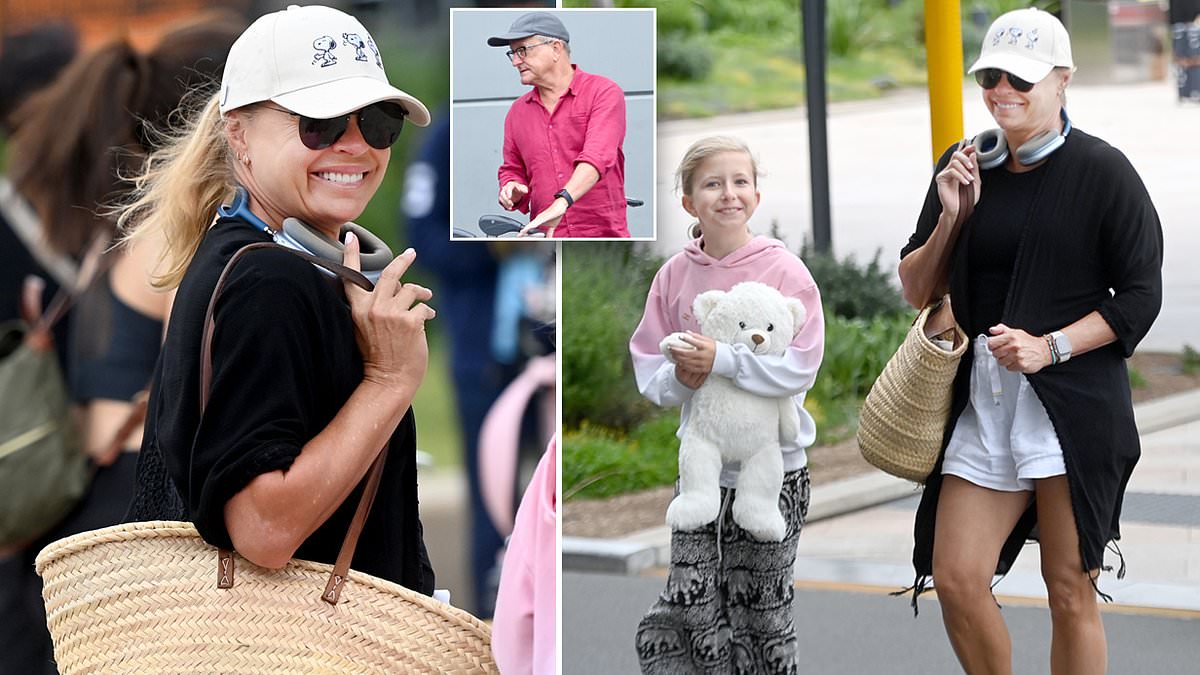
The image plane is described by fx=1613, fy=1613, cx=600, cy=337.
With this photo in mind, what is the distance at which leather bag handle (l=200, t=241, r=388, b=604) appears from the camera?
87.4 inches

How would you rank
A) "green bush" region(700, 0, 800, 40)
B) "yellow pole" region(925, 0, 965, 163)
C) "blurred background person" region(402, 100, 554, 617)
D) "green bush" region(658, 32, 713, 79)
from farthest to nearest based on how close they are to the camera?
"green bush" region(700, 0, 800, 40) → "green bush" region(658, 32, 713, 79) → "blurred background person" region(402, 100, 554, 617) → "yellow pole" region(925, 0, 965, 163)

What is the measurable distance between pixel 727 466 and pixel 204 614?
2.09 metres

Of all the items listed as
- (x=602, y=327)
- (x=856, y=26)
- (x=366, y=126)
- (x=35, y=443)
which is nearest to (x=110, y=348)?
(x=35, y=443)

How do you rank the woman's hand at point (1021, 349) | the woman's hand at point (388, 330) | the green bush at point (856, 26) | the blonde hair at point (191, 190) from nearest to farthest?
1. the woman's hand at point (388, 330)
2. the blonde hair at point (191, 190)
3. the woman's hand at point (1021, 349)
4. the green bush at point (856, 26)

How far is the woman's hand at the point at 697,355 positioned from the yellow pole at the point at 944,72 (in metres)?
0.83

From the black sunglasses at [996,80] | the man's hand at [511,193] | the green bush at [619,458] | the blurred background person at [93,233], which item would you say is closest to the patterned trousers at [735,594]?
the man's hand at [511,193]

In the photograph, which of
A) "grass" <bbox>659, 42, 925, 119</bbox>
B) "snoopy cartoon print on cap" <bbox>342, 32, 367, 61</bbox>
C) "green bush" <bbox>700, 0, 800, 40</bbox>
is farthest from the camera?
"green bush" <bbox>700, 0, 800, 40</bbox>

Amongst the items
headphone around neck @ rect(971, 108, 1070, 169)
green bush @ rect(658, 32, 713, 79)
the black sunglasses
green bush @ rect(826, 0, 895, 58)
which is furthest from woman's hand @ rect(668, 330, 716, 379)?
green bush @ rect(826, 0, 895, 58)

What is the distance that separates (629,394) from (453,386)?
3.07 meters

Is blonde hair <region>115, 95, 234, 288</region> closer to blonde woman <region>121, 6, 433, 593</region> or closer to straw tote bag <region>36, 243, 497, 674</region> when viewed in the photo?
blonde woman <region>121, 6, 433, 593</region>

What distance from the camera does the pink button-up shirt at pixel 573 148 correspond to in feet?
12.3

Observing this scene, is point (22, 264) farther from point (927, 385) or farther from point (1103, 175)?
point (1103, 175)

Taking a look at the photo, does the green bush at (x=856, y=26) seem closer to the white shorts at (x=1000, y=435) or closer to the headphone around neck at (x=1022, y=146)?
the headphone around neck at (x=1022, y=146)

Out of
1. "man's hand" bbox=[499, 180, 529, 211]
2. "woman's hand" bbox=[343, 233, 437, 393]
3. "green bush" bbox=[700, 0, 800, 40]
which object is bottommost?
"woman's hand" bbox=[343, 233, 437, 393]
